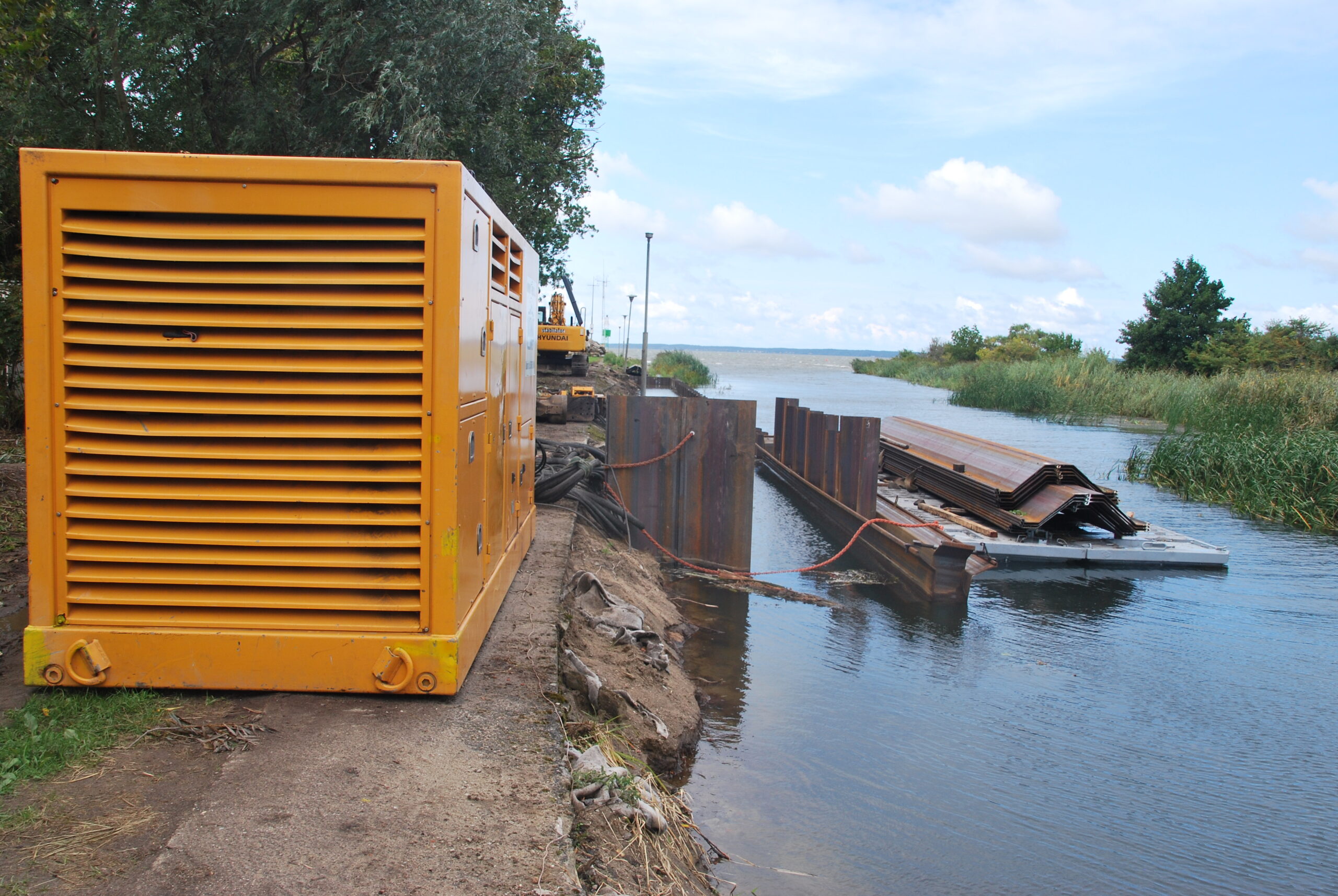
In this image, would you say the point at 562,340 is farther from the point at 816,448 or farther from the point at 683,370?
the point at 683,370

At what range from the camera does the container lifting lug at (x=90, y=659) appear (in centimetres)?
388

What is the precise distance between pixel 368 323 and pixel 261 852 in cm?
208

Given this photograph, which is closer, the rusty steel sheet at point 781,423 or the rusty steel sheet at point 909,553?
the rusty steel sheet at point 909,553

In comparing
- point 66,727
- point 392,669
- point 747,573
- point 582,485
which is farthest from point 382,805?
point 747,573

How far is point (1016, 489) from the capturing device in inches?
500

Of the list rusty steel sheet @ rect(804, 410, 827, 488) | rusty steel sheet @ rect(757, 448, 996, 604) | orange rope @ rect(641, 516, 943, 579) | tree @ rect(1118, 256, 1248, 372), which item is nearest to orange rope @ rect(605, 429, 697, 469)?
orange rope @ rect(641, 516, 943, 579)

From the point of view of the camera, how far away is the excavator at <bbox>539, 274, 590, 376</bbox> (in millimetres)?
28375

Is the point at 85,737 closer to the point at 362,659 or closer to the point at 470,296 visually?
the point at 362,659

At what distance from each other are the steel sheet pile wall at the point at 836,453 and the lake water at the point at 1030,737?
6.51 feet

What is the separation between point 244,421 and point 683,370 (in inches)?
2417

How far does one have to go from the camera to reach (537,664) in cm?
470

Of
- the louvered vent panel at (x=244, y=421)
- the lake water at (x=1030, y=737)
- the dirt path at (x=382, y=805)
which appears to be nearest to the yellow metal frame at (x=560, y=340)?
the lake water at (x=1030, y=737)

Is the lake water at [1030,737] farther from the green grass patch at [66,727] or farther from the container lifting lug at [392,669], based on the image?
the green grass patch at [66,727]

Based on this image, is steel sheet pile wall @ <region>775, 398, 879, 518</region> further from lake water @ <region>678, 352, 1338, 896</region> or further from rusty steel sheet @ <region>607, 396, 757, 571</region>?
rusty steel sheet @ <region>607, 396, 757, 571</region>
